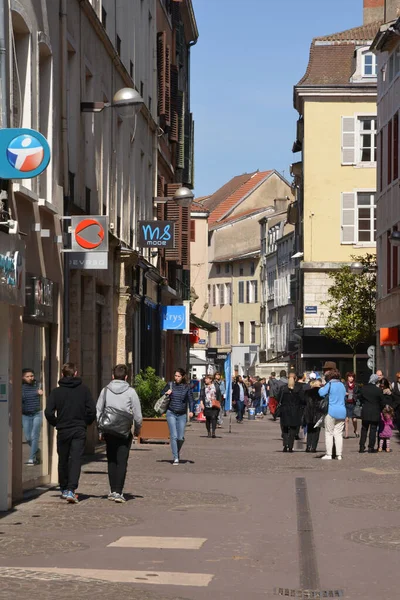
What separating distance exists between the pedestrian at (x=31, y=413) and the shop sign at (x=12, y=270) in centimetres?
218

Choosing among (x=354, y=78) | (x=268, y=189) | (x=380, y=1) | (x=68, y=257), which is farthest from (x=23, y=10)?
(x=268, y=189)

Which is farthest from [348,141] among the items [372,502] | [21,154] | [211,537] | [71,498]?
[211,537]

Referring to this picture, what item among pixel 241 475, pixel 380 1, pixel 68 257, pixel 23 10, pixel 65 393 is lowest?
pixel 241 475

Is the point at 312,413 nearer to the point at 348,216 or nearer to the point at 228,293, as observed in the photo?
the point at 348,216

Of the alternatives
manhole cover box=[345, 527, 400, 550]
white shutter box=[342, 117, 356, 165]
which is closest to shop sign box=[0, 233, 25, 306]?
manhole cover box=[345, 527, 400, 550]

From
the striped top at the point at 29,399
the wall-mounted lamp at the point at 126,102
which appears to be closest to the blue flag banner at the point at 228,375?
the wall-mounted lamp at the point at 126,102

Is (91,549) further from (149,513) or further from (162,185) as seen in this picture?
(162,185)

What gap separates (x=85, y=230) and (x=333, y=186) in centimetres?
4504

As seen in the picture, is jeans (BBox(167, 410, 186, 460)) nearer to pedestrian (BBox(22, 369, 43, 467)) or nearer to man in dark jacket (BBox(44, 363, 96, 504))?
pedestrian (BBox(22, 369, 43, 467))

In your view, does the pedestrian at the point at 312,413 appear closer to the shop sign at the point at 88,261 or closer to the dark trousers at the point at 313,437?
the dark trousers at the point at 313,437

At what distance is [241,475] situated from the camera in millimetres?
21641

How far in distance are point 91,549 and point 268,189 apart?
3959 inches

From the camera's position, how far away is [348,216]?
64.2 metres

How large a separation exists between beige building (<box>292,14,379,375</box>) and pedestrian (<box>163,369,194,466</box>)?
1542 inches
